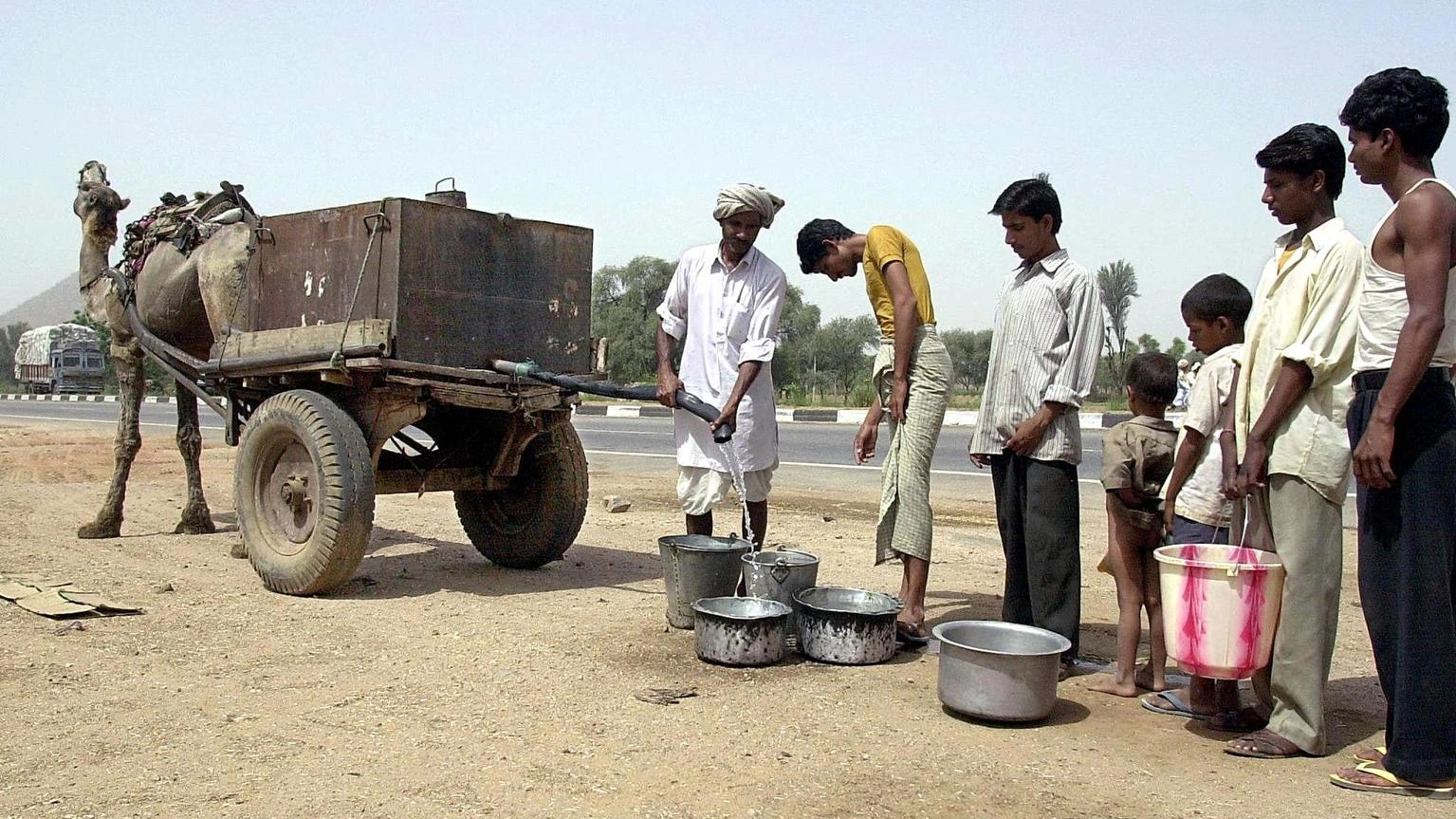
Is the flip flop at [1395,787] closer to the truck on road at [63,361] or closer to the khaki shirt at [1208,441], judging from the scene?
the khaki shirt at [1208,441]

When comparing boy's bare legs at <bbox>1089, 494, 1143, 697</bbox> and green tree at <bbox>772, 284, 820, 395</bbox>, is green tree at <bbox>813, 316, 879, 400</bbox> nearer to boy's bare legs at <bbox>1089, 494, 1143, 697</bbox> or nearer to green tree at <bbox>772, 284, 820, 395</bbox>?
green tree at <bbox>772, 284, 820, 395</bbox>

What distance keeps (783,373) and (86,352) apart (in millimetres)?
27661

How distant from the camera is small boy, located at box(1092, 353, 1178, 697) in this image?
431 centimetres

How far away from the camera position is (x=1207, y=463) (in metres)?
4.17

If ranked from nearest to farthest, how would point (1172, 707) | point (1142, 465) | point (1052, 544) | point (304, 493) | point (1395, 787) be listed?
point (1395, 787), point (1172, 707), point (1142, 465), point (1052, 544), point (304, 493)

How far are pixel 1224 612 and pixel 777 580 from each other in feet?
6.17

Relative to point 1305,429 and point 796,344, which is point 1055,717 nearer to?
point 1305,429

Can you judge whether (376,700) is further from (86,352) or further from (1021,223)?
(86,352)

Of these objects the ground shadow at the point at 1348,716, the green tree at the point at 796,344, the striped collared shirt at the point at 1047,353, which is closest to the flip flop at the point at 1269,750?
the ground shadow at the point at 1348,716

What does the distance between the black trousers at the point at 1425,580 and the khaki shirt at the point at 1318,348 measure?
0.18 metres

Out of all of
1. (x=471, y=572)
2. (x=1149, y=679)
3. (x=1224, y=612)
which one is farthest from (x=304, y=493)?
(x=1224, y=612)

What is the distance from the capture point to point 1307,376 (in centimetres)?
356

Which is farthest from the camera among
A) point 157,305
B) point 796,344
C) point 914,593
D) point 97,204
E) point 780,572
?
point 796,344

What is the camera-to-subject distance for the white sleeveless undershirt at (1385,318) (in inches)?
129
